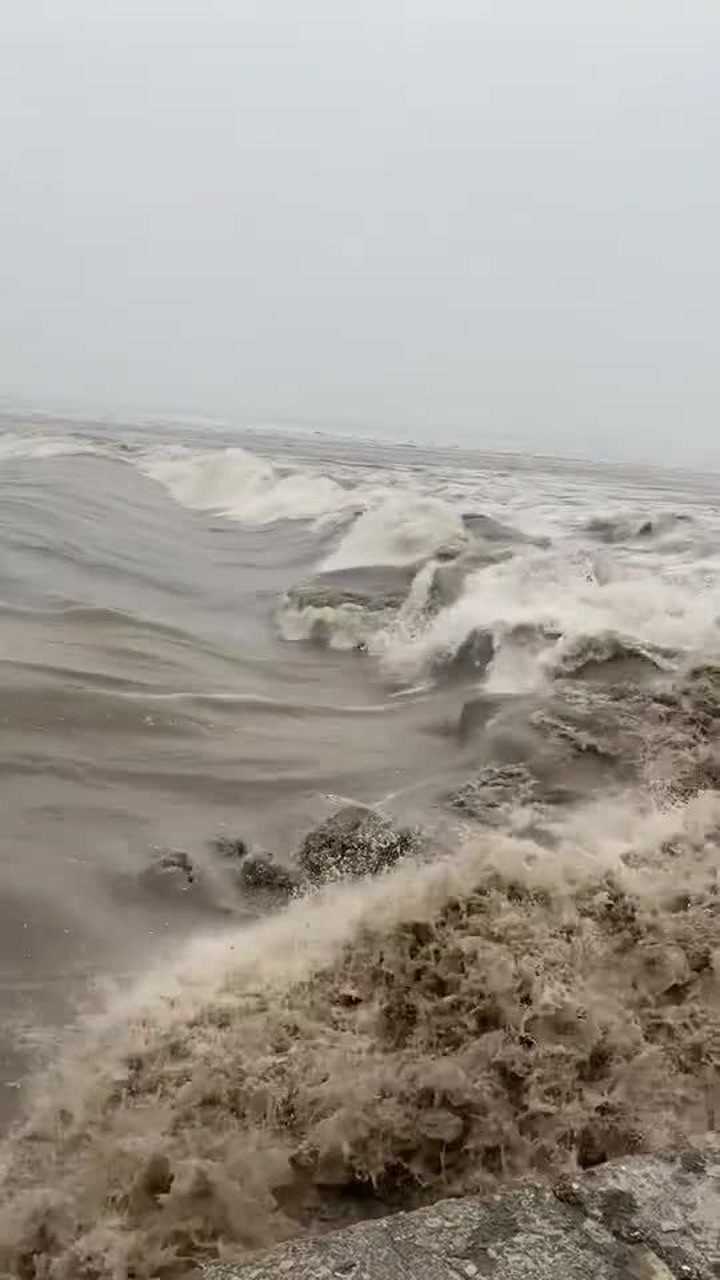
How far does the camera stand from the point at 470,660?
679cm

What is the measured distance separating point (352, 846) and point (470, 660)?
285 cm

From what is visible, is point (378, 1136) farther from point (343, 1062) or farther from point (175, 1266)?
point (175, 1266)

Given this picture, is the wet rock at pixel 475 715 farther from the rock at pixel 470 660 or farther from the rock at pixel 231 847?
the rock at pixel 231 847

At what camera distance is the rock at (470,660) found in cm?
662

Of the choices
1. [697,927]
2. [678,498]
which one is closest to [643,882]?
[697,927]

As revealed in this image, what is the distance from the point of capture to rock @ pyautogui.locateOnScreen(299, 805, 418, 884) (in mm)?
3991

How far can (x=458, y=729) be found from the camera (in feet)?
18.7

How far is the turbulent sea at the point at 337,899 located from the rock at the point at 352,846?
0.27 feet

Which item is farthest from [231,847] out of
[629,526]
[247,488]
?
[247,488]

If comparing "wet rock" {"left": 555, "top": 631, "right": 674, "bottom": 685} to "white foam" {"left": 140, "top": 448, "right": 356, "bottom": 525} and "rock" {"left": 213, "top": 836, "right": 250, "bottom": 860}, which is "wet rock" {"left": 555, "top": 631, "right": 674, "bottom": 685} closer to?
"rock" {"left": 213, "top": 836, "right": 250, "bottom": 860}

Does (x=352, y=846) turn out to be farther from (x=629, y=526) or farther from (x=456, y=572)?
(x=629, y=526)

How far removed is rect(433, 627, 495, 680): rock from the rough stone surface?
456 cm

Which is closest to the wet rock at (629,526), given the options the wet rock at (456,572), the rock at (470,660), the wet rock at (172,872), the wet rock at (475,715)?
the wet rock at (456,572)

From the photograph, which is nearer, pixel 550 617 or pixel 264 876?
pixel 264 876
